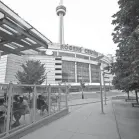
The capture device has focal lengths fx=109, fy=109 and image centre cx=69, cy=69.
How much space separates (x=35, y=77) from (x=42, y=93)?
9.87 m

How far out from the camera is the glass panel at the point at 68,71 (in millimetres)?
64463

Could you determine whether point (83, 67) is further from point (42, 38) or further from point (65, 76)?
point (42, 38)

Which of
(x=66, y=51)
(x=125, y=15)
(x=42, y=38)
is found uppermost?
(x=66, y=51)

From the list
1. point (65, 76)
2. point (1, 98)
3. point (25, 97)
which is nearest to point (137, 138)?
point (25, 97)

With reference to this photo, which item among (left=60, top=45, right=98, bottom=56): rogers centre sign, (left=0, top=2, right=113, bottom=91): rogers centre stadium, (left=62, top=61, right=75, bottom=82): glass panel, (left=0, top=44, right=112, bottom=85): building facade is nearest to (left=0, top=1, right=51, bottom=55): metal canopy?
(left=0, top=2, right=113, bottom=91): rogers centre stadium

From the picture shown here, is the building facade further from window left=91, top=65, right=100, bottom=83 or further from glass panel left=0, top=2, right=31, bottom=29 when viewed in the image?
glass panel left=0, top=2, right=31, bottom=29

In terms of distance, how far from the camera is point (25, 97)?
16.3 ft

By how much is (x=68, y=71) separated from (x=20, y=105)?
61644 mm

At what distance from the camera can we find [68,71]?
66312 millimetres

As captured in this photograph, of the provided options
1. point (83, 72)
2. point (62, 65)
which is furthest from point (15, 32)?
point (83, 72)

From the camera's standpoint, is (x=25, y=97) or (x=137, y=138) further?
(x=25, y=97)

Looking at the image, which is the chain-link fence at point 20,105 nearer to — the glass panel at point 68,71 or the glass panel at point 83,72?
the glass panel at point 68,71

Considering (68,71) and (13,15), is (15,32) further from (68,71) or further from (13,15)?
(68,71)

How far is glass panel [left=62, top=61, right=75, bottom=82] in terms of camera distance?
64.5 m
